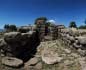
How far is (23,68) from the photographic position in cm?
793

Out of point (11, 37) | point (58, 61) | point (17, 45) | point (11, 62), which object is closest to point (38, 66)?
point (58, 61)

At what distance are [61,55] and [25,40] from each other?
2915 mm

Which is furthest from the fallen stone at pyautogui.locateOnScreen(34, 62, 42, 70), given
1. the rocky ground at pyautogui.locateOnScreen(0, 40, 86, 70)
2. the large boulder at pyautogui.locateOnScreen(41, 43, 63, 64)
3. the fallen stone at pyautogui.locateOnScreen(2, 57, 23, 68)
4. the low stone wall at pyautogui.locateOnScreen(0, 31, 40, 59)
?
the low stone wall at pyautogui.locateOnScreen(0, 31, 40, 59)

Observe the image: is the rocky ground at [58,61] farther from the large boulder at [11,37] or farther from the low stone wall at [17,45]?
the large boulder at [11,37]

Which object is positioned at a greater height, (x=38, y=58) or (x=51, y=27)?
(x=51, y=27)

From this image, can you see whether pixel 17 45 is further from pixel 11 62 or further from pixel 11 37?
pixel 11 62

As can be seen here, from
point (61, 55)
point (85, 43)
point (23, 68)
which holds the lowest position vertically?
point (23, 68)

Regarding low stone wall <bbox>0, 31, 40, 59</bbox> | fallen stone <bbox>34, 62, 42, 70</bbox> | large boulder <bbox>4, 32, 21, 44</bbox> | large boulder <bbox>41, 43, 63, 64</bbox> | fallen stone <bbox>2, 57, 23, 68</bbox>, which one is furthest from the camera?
low stone wall <bbox>0, 31, 40, 59</bbox>

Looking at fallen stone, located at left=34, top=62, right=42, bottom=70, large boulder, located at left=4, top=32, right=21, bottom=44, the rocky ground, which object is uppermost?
large boulder, located at left=4, top=32, right=21, bottom=44

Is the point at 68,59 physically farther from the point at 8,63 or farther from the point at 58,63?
the point at 8,63

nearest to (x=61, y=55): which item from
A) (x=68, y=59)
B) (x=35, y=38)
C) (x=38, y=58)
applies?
(x=68, y=59)

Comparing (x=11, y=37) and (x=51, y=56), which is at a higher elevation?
(x=11, y=37)

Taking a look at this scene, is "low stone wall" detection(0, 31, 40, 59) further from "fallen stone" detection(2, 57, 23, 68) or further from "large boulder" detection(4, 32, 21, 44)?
"fallen stone" detection(2, 57, 23, 68)

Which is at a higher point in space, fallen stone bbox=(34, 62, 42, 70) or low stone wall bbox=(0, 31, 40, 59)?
low stone wall bbox=(0, 31, 40, 59)
